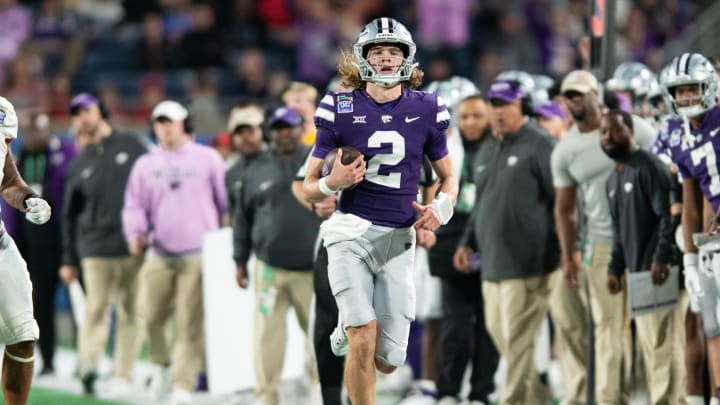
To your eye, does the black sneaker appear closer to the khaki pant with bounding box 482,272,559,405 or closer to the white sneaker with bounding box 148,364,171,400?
the white sneaker with bounding box 148,364,171,400

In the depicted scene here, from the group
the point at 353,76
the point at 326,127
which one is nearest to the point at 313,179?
the point at 326,127

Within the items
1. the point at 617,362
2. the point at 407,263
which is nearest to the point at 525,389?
the point at 617,362

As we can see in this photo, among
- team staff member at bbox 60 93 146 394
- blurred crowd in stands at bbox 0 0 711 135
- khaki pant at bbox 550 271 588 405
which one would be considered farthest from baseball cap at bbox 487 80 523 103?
blurred crowd in stands at bbox 0 0 711 135

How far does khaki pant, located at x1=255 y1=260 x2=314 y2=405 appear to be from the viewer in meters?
9.77

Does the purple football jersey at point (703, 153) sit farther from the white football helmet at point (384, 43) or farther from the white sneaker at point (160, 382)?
the white sneaker at point (160, 382)

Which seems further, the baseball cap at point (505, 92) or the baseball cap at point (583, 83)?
the baseball cap at point (505, 92)

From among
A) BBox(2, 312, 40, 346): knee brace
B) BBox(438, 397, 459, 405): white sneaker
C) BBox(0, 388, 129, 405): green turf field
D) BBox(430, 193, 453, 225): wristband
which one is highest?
BBox(430, 193, 453, 225): wristband

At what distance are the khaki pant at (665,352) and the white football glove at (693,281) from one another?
0.38 m

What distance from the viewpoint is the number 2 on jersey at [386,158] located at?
287 inches

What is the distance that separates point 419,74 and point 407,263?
94cm

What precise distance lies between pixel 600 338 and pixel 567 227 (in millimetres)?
672

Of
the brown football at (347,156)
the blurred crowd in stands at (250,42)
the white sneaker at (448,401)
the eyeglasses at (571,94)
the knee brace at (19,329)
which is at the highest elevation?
the blurred crowd in stands at (250,42)

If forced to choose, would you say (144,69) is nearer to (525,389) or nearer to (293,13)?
(293,13)

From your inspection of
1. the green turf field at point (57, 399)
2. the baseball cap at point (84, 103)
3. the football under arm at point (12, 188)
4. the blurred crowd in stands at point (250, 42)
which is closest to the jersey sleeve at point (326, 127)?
the football under arm at point (12, 188)
